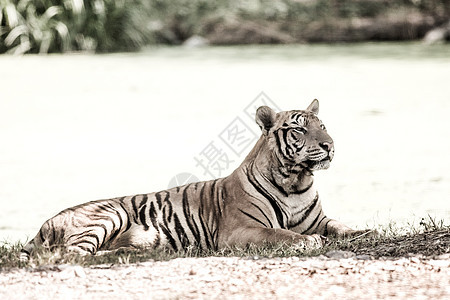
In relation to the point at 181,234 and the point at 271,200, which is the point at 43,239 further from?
the point at 271,200

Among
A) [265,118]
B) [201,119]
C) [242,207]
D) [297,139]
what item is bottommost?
[242,207]

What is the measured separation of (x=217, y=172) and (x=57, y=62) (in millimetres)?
7301

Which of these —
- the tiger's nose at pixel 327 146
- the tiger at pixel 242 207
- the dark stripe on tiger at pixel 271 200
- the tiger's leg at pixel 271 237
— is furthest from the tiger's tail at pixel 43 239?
the tiger's nose at pixel 327 146

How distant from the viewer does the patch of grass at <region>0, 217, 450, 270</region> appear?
13.2ft

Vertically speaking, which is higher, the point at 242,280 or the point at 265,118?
the point at 265,118

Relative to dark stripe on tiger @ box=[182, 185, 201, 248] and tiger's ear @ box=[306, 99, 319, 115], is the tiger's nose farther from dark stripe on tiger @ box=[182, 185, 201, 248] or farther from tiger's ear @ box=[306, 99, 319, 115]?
dark stripe on tiger @ box=[182, 185, 201, 248]

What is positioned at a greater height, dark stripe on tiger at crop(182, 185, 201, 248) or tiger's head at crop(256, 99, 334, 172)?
tiger's head at crop(256, 99, 334, 172)

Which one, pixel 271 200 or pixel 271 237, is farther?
pixel 271 200

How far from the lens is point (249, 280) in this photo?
355 centimetres

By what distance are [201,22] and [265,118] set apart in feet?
43.1

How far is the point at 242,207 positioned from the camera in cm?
489

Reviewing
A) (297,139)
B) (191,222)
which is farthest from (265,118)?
(191,222)

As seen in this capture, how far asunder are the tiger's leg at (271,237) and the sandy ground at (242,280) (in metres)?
0.50

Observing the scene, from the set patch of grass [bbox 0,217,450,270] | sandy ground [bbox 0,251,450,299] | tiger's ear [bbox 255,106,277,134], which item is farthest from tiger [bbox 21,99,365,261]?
sandy ground [bbox 0,251,450,299]
